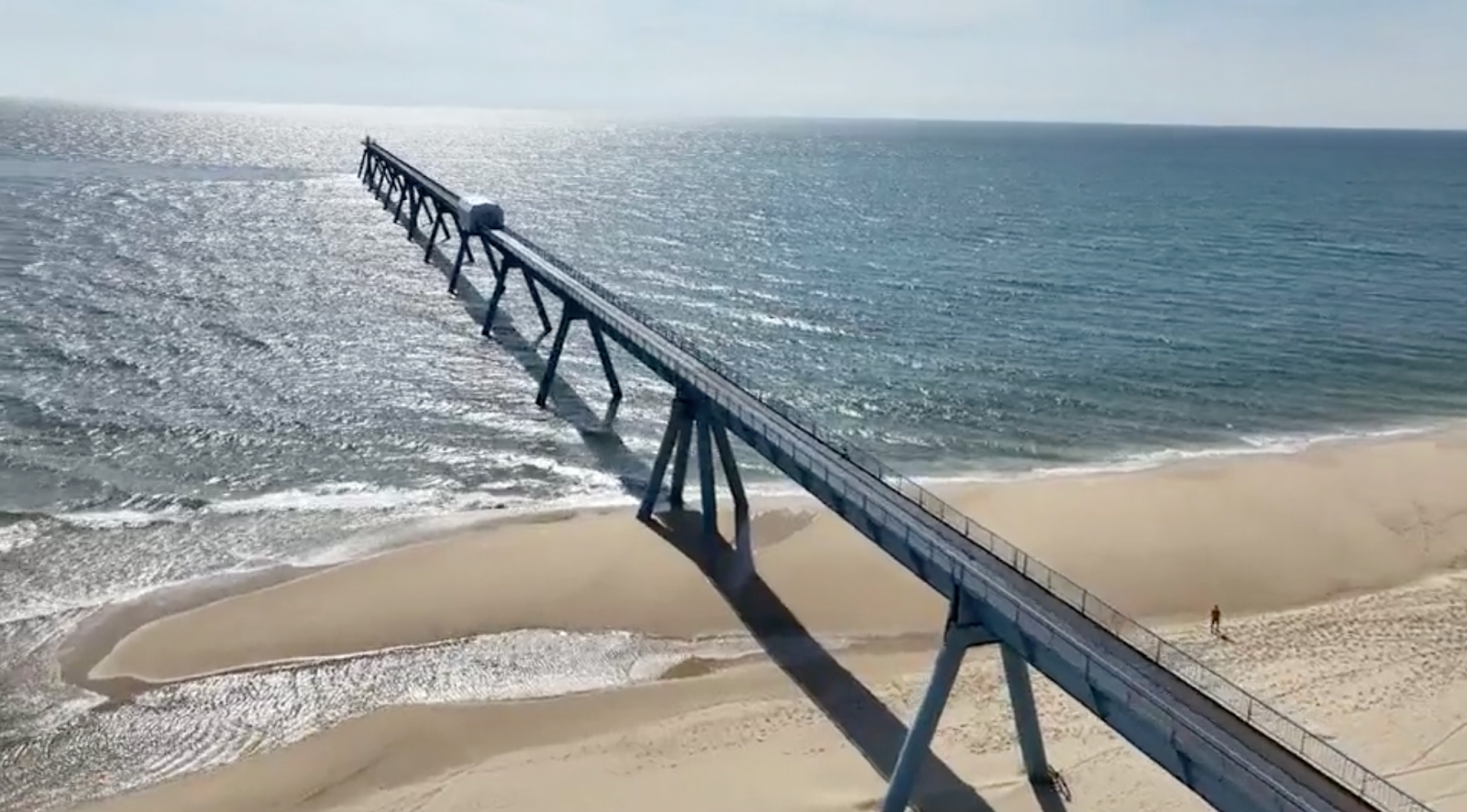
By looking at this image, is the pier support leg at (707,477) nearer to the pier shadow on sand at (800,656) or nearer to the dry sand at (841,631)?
the pier shadow on sand at (800,656)

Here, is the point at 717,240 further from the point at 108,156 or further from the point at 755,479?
the point at 108,156

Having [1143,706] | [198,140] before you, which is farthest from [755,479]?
[198,140]

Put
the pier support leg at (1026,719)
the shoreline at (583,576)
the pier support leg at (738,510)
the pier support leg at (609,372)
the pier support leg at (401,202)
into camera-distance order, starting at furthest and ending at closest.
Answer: the pier support leg at (401,202) < the pier support leg at (609,372) < the pier support leg at (738,510) < the shoreline at (583,576) < the pier support leg at (1026,719)

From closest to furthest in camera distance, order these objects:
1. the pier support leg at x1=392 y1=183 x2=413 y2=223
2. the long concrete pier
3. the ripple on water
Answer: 1. the long concrete pier
2. the ripple on water
3. the pier support leg at x1=392 y1=183 x2=413 y2=223

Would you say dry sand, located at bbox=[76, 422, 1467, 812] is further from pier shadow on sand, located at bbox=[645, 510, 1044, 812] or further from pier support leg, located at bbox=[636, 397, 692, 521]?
pier support leg, located at bbox=[636, 397, 692, 521]

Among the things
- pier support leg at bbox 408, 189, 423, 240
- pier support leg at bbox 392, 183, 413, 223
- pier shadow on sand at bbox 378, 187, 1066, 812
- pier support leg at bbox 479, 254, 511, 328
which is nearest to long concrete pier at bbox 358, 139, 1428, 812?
pier shadow on sand at bbox 378, 187, 1066, 812

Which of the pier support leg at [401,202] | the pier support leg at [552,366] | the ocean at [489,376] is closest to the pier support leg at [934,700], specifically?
the ocean at [489,376]
